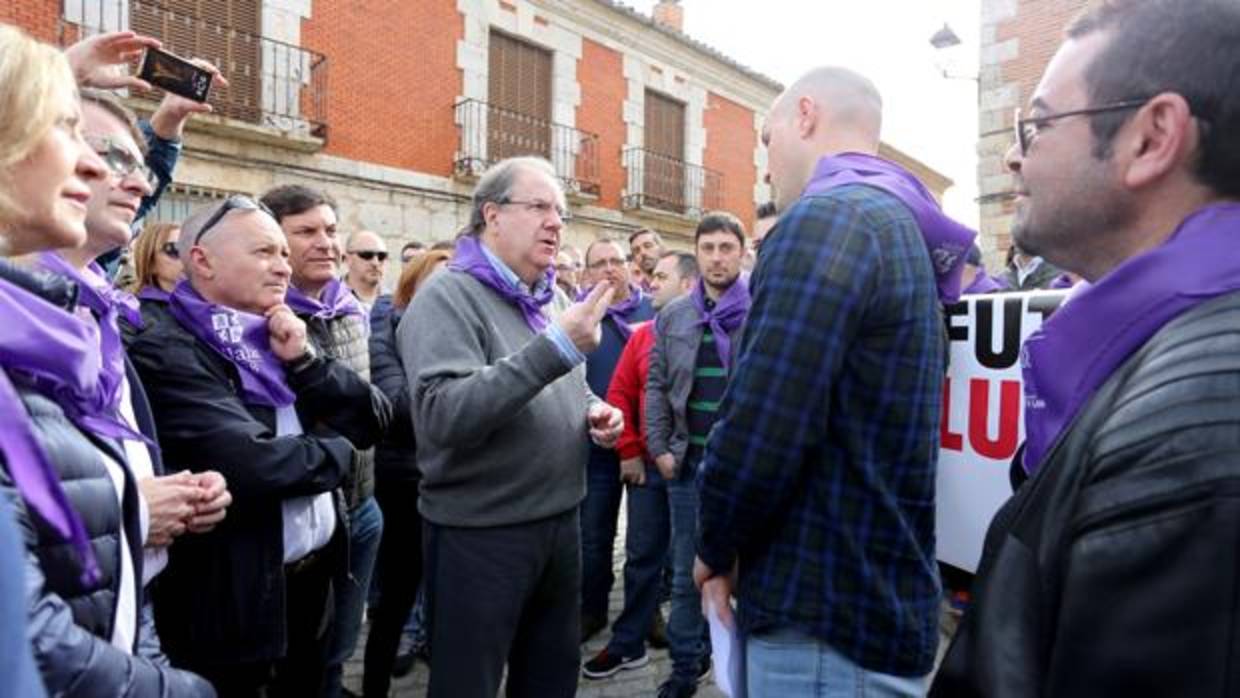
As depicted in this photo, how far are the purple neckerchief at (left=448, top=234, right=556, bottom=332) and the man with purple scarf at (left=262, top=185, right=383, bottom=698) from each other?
0.64m

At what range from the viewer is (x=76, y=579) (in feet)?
4.13

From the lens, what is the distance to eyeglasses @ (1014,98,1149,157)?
1028mm

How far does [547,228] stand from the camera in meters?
2.71

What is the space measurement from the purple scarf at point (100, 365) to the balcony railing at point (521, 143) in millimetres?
11040

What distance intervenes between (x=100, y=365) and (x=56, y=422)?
0.61 feet

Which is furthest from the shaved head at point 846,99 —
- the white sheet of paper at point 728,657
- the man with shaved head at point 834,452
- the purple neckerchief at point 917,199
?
the white sheet of paper at point 728,657

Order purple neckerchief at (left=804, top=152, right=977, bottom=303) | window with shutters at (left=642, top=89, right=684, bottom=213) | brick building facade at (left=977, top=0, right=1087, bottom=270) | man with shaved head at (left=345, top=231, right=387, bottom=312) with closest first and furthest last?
purple neckerchief at (left=804, top=152, right=977, bottom=303) → man with shaved head at (left=345, top=231, right=387, bottom=312) → brick building facade at (left=977, top=0, right=1087, bottom=270) → window with shutters at (left=642, top=89, right=684, bottom=213)

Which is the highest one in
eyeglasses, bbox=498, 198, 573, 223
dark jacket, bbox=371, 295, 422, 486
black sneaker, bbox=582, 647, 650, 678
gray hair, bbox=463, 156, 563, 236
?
gray hair, bbox=463, 156, 563, 236

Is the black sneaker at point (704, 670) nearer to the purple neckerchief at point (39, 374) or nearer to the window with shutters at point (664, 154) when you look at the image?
the purple neckerchief at point (39, 374)

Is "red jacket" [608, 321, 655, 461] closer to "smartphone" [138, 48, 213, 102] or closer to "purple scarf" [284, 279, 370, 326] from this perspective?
"purple scarf" [284, 279, 370, 326]

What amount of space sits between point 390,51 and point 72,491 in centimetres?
1183

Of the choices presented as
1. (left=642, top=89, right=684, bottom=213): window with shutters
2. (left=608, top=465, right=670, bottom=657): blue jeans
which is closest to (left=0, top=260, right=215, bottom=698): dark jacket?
(left=608, top=465, right=670, bottom=657): blue jeans

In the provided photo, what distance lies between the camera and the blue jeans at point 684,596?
3654 mm

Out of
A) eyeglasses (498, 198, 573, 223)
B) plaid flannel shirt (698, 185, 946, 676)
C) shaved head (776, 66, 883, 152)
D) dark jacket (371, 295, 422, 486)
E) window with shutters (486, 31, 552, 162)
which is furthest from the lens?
window with shutters (486, 31, 552, 162)
